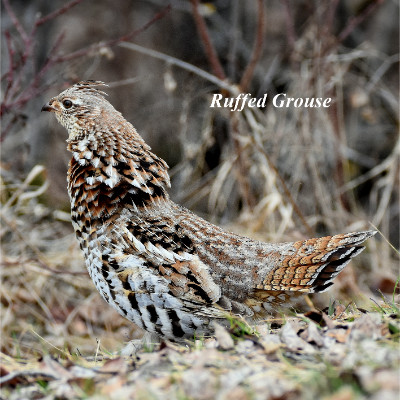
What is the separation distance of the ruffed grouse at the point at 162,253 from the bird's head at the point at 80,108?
0.15ft

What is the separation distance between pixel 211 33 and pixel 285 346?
850cm

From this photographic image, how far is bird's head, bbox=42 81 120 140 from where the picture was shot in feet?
13.9

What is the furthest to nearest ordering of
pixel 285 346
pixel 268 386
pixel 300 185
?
pixel 300 185, pixel 285 346, pixel 268 386

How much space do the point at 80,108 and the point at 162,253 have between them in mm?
1338

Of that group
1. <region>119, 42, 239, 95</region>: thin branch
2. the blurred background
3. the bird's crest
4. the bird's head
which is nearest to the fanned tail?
the blurred background

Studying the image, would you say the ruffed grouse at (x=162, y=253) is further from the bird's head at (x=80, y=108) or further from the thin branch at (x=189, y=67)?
the thin branch at (x=189, y=67)

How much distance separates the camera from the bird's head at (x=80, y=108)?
13.9 ft

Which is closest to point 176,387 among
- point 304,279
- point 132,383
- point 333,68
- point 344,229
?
point 132,383

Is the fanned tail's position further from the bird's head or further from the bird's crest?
the bird's crest

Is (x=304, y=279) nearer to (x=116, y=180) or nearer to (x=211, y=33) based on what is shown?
(x=116, y=180)

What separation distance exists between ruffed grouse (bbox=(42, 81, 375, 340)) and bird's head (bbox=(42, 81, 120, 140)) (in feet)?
0.15

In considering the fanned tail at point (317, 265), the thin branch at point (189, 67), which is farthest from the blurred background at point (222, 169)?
the fanned tail at point (317, 265)

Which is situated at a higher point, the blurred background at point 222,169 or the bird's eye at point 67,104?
the bird's eye at point 67,104

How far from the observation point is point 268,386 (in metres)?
2.19
